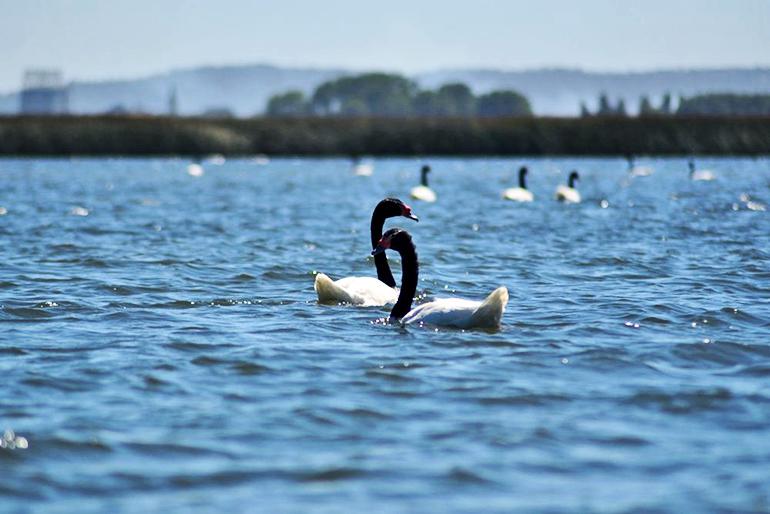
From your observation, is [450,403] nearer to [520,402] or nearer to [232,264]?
[520,402]

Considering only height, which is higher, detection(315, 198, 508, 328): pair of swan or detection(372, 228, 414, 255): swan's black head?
detection(372, 228, 414, 255): swan's black head

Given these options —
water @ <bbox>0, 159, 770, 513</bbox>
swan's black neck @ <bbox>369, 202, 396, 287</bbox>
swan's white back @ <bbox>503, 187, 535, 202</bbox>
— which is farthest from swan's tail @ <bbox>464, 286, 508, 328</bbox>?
swan's white back @ <bbox>503, 187, 535, 202</bbox>

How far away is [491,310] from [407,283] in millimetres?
1583

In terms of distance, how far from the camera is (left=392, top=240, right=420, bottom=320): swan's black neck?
14.4m

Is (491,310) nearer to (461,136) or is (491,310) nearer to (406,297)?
(406,297)

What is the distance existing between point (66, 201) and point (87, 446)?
33.9m

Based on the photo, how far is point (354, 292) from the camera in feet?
52.0

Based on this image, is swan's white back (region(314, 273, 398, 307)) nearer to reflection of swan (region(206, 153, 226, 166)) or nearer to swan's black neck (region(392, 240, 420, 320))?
swan's black neck (region(392, 240, 420, 320))

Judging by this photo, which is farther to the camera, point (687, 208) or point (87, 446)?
point (687, 208)

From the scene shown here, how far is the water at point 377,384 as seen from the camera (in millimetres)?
7938

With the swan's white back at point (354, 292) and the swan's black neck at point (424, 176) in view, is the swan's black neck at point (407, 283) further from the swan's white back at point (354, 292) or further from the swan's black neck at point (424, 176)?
the swan's black neck at point (424, 176)

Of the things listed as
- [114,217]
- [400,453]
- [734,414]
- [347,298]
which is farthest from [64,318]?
[114,217]

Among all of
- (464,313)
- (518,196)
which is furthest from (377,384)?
(518,196)

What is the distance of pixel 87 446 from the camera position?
8.73m
